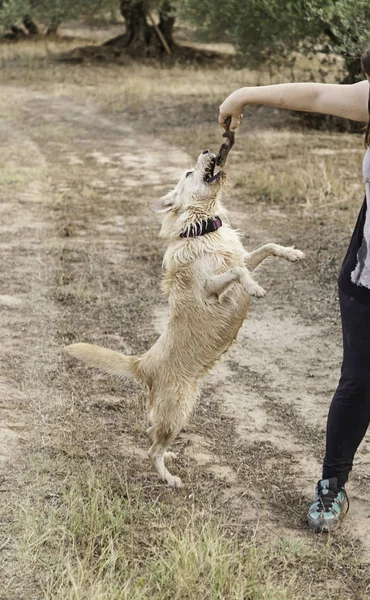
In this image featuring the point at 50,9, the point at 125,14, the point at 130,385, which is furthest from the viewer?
the point at 125,14

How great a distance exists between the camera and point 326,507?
12.6 feet

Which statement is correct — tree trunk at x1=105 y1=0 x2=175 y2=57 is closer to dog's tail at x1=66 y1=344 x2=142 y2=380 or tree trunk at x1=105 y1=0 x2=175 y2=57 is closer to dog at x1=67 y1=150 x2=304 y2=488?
dog at x1=67 y1=150 x2=304 y2=488

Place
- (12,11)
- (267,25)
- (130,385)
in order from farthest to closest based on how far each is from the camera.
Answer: (12,11)
(267,25)
(130,385)

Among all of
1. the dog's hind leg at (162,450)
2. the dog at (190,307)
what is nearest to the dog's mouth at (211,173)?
the dog at (190,307)

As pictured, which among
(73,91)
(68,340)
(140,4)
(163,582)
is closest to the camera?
(163,582)

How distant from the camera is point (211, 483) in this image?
4230mm

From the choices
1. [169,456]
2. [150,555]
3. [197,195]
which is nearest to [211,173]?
[197,195]

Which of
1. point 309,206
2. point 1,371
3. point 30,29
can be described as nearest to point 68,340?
point 1,371

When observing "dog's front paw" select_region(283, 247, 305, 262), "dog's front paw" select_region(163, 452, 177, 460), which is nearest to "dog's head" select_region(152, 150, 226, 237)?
"dog's front paw" select_region(283, 247, 305, 262)

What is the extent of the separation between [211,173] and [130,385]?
5.36ft

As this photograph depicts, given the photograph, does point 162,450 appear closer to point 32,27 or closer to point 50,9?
point 50,9

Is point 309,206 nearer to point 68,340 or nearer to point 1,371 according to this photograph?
point 68,340

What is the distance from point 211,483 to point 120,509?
65cm

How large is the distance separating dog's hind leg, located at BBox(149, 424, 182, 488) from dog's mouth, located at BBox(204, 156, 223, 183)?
134cm
